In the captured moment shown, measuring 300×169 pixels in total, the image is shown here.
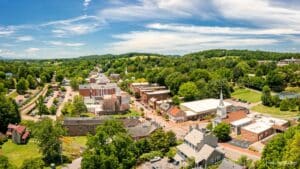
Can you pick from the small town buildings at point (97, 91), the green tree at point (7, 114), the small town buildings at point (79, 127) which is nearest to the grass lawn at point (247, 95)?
the small town buildings at point (97, 91)

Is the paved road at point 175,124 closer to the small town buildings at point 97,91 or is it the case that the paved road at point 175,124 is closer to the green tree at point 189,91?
the green tree at point 189,91

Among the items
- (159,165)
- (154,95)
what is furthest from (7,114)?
→ (154,95)

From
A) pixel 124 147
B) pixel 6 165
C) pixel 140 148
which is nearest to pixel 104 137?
pixel 124 147

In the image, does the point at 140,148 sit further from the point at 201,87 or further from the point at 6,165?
the point at 201,87

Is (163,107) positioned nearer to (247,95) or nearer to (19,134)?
(247,95)

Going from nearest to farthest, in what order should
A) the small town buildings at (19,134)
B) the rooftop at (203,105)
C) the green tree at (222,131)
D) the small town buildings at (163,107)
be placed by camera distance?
the green tree at (222,131) → the small town buildings at (19,134) → the rooftop at (203,105) → the small town buildings at (163,107)

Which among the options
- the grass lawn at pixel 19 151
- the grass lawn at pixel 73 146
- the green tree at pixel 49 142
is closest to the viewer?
the green tree at pixel 49 142
